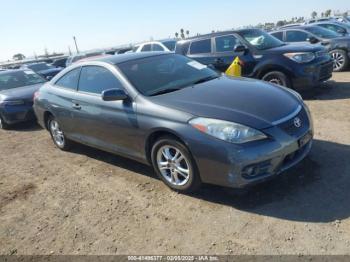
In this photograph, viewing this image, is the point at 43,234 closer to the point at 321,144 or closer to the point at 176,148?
the point at 176,148

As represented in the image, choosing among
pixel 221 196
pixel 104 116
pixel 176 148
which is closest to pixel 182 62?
pixel 104 116

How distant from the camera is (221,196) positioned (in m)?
4.27

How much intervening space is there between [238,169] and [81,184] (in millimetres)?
2478

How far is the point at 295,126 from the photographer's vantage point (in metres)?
4.10

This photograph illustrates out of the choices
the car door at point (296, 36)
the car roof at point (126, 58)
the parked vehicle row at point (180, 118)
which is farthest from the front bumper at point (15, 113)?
the car door at point (296, 36)

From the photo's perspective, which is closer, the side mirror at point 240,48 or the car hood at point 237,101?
the car hood at point 237,101

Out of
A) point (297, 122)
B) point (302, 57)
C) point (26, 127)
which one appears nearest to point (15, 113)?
point (26, 127)

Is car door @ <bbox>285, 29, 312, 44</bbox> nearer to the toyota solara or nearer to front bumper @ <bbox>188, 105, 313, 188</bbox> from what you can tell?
the toyota solara

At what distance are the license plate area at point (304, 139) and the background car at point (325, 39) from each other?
24.5 feet

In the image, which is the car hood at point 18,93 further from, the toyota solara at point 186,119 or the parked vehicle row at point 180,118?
the toyota solara at point 186,119

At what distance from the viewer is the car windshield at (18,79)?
10398mm

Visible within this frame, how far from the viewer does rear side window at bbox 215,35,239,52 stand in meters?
9.18

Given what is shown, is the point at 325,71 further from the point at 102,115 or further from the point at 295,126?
the point at 102,115

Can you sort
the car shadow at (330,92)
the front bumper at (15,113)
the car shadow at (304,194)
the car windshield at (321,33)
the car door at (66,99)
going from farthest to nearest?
1. the car windshield at (321,33)
2. the front bumper at (15,113)
3. the car shadow at (330,92)
4. the car door at (66,99)
5. the car shadow at (304,194)
